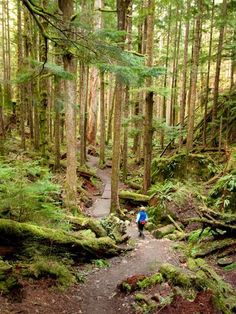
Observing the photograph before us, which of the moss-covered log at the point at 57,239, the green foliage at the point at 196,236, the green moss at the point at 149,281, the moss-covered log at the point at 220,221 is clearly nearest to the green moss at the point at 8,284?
the moss-covered log at the point at 57,239

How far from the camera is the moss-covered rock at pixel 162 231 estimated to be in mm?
11602

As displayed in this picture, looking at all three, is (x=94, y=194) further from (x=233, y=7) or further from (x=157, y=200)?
(x=233, y=7)

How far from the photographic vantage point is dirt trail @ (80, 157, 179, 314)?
6.56m

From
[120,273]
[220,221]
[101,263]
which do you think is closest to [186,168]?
[220,221]

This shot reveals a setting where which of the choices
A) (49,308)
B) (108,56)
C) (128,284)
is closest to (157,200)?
(128,284)

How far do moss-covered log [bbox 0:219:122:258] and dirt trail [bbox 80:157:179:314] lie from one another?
510 mm

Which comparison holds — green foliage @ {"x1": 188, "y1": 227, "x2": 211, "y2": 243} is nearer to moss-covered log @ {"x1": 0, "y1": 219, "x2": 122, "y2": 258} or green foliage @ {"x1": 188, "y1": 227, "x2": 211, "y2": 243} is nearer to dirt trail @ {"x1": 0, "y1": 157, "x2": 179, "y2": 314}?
dirt trail @ {"x1": 0, "y1": 157, "x2": 179, "y2": 314}

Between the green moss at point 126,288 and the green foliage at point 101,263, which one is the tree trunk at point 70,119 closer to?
the green foliage at point 101,263

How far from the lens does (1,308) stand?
5434 mm

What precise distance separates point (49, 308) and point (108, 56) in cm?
479

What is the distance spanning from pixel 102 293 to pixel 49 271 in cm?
130

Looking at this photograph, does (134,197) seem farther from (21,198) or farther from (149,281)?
(21,198)

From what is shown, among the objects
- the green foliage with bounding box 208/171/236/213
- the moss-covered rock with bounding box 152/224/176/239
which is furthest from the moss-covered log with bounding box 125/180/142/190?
the green foliage with bounding box 208/171/236/213

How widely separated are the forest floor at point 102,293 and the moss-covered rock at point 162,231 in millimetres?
1240
